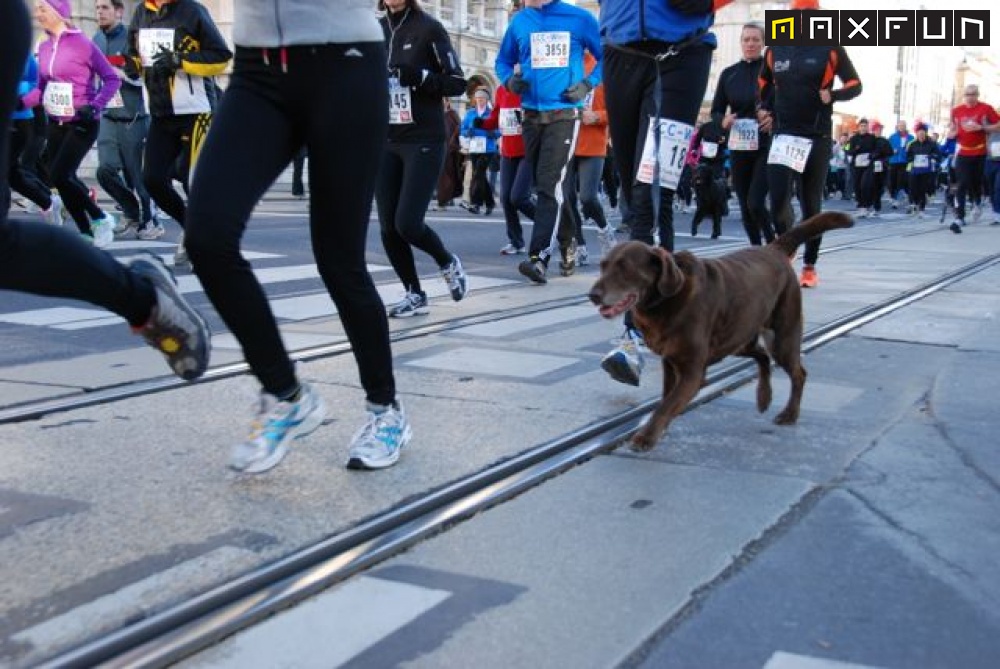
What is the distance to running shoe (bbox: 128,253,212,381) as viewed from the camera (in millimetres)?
3051

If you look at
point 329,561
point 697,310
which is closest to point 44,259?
point 329,561

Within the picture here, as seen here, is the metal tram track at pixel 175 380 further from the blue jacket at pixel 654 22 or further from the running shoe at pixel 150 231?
the running shoe at pixel 150 231

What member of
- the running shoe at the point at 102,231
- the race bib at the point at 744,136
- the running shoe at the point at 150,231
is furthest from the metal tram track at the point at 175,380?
the running shoe at the point at 150,231

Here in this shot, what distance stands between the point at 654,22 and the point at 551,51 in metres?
3.60

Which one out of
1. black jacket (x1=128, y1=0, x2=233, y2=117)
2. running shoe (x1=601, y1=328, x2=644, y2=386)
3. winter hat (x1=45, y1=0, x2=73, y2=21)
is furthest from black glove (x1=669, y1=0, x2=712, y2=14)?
winter hat (x1=45, y1=0, x2=73, y2=21)

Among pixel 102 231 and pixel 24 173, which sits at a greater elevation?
pixel 24 173

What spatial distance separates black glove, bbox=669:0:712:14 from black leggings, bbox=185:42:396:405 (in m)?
2.10

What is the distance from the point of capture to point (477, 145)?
1919cm

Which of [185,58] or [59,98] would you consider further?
[59,98]

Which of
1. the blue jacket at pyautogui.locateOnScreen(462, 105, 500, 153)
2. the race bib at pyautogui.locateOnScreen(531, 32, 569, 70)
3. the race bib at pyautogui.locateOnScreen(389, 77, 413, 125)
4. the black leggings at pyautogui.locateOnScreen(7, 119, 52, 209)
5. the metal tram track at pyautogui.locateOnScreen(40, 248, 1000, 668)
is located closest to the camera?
the metal tram track at pyautogui.locateOnScreen(40, 248, 1000, 668)

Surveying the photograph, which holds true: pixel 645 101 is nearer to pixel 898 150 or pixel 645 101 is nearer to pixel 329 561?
pixel 329 561

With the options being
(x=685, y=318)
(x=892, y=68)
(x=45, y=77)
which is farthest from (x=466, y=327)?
(x=892, y=68)

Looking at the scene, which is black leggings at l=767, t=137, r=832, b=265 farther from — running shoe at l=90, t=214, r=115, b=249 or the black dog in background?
the black dog in background

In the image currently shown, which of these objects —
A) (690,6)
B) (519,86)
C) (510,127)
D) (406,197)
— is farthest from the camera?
(510,127)
